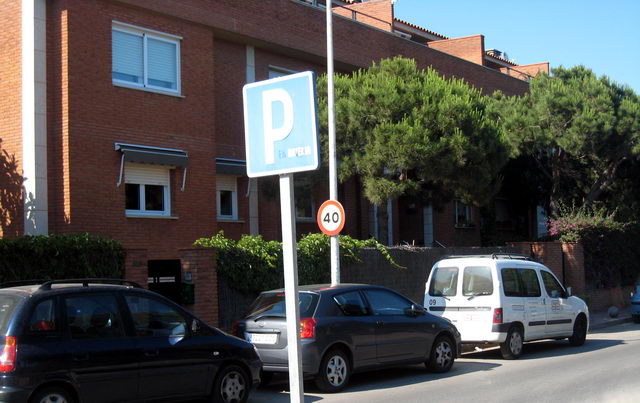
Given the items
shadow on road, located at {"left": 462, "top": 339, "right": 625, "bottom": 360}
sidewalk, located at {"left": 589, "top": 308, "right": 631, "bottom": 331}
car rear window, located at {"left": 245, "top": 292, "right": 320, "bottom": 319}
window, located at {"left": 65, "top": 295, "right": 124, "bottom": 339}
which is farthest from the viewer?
sidewalk, located at {"left": 589, "top": 308, "right": 631, "bottom": 331}

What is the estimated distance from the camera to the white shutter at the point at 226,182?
63.5 ft

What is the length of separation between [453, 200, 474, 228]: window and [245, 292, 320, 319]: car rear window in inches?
746

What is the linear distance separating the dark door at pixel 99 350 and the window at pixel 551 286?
971 cm

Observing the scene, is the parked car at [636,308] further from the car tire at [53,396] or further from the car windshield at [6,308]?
the car windshield at [6,308]

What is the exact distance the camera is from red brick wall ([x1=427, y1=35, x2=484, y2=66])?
32.6 m

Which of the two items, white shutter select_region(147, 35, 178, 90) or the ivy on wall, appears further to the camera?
white shutter select_region(147, 35, 178, 90)

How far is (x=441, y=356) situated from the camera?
40.8 feet

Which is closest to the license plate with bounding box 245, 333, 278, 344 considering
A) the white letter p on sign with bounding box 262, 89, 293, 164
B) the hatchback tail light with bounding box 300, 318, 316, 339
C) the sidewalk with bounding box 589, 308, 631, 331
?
the hatchback tail light with bounding box 300, 318, 316, 339

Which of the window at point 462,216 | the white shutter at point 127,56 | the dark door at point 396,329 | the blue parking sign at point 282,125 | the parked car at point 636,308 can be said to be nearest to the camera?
the blue parking sign at point 282,125

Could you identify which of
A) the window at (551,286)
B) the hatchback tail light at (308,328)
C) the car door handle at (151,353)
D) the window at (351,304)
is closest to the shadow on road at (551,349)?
the window at (551,286)

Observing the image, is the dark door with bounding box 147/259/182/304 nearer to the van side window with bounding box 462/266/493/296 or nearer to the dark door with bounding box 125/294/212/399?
the dark door with bounding box 125/294/212/399

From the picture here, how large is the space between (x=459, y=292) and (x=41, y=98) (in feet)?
30.9

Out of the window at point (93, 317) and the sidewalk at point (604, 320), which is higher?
the window at point (93, 317)

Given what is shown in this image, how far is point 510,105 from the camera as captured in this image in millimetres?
26828
